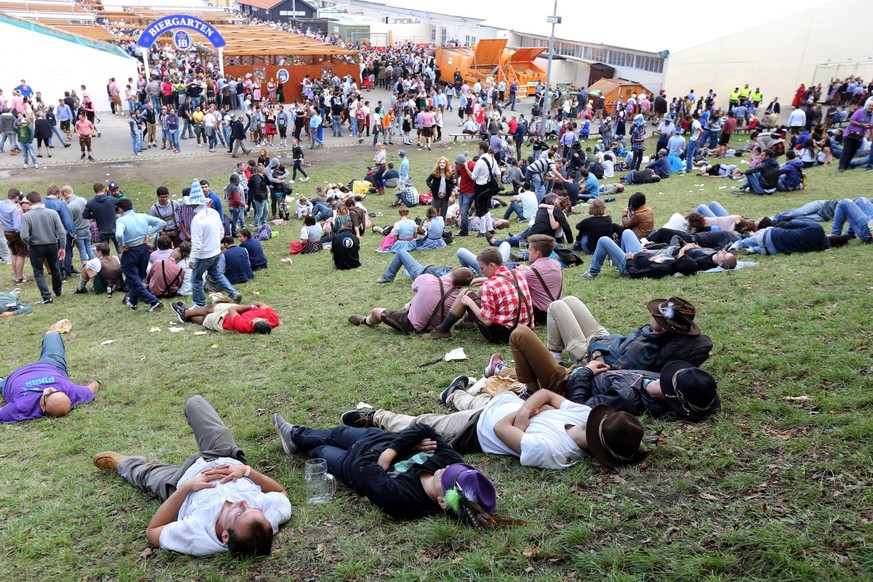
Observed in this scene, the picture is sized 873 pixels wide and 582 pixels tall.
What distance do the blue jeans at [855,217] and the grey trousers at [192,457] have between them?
9.61m

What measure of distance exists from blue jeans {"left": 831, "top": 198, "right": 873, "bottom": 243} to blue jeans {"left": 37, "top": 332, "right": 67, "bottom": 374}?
439 inches

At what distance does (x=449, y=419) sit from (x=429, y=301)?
9.87 feet

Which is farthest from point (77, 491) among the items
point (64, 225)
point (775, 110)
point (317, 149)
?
point (775, 110)

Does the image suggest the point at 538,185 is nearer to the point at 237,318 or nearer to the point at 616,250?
the point at 616,250

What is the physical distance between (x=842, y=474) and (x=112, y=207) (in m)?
13.0

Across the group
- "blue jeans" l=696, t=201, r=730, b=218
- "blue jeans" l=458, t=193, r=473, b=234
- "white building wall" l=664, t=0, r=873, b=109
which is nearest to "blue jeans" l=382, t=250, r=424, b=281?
"blue jeans" l=458, t=193, r=473, b=234

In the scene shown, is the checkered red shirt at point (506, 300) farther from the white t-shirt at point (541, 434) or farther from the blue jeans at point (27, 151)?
the blue jeans at point (27, 151)

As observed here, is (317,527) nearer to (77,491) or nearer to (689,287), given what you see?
(77,491)

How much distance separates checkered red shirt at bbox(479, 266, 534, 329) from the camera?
7922 mm

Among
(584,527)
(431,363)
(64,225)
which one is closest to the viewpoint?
(584,527)

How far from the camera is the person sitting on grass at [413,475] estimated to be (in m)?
4.49

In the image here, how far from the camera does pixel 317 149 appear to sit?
27.4m

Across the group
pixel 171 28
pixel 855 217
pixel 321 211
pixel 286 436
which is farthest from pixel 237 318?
pixel 171 28

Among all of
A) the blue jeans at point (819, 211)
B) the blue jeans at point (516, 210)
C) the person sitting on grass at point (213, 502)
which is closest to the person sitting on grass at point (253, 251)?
the blue jeans at point (516, 210)
